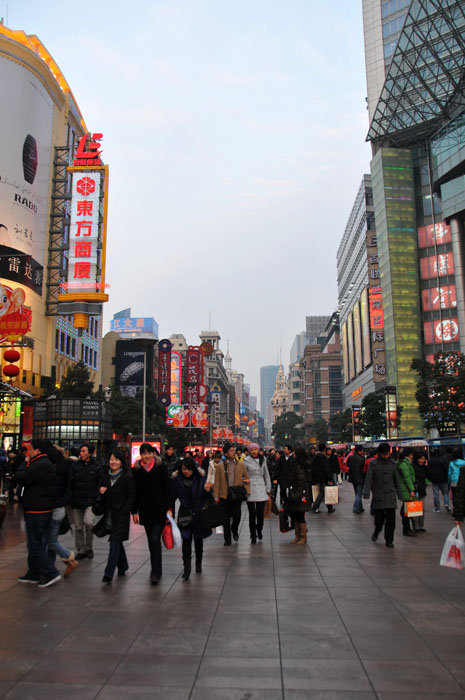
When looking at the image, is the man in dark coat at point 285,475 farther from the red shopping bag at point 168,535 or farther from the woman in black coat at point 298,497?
the red shopping bag at point 168,535

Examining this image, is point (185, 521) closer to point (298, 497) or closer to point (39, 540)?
point (39, 540)

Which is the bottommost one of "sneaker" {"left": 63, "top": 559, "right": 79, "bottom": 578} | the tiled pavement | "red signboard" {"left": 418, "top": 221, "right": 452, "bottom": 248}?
the tiled pavement

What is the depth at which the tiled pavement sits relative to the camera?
14.7 ft

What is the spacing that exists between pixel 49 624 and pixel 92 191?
41.3 metres

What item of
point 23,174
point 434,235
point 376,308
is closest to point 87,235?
point 23,174

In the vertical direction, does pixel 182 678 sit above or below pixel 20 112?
below

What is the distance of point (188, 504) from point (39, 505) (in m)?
2.06

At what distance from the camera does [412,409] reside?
76875mm

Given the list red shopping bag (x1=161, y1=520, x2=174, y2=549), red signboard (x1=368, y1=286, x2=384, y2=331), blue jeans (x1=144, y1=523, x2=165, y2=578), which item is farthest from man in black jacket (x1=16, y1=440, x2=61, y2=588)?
red signboard (x1=368, y1=286, x2=384, y2=331)

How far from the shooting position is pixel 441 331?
77.9m

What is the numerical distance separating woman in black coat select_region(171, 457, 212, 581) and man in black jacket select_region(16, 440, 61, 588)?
69.4 inches

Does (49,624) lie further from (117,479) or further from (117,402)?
(117,402)

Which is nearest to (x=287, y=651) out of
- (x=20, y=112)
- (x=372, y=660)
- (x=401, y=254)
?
(x=372, y=660)

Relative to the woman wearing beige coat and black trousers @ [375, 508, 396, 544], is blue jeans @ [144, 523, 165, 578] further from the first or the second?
black trousers @ [375, 508, 396, 544]
